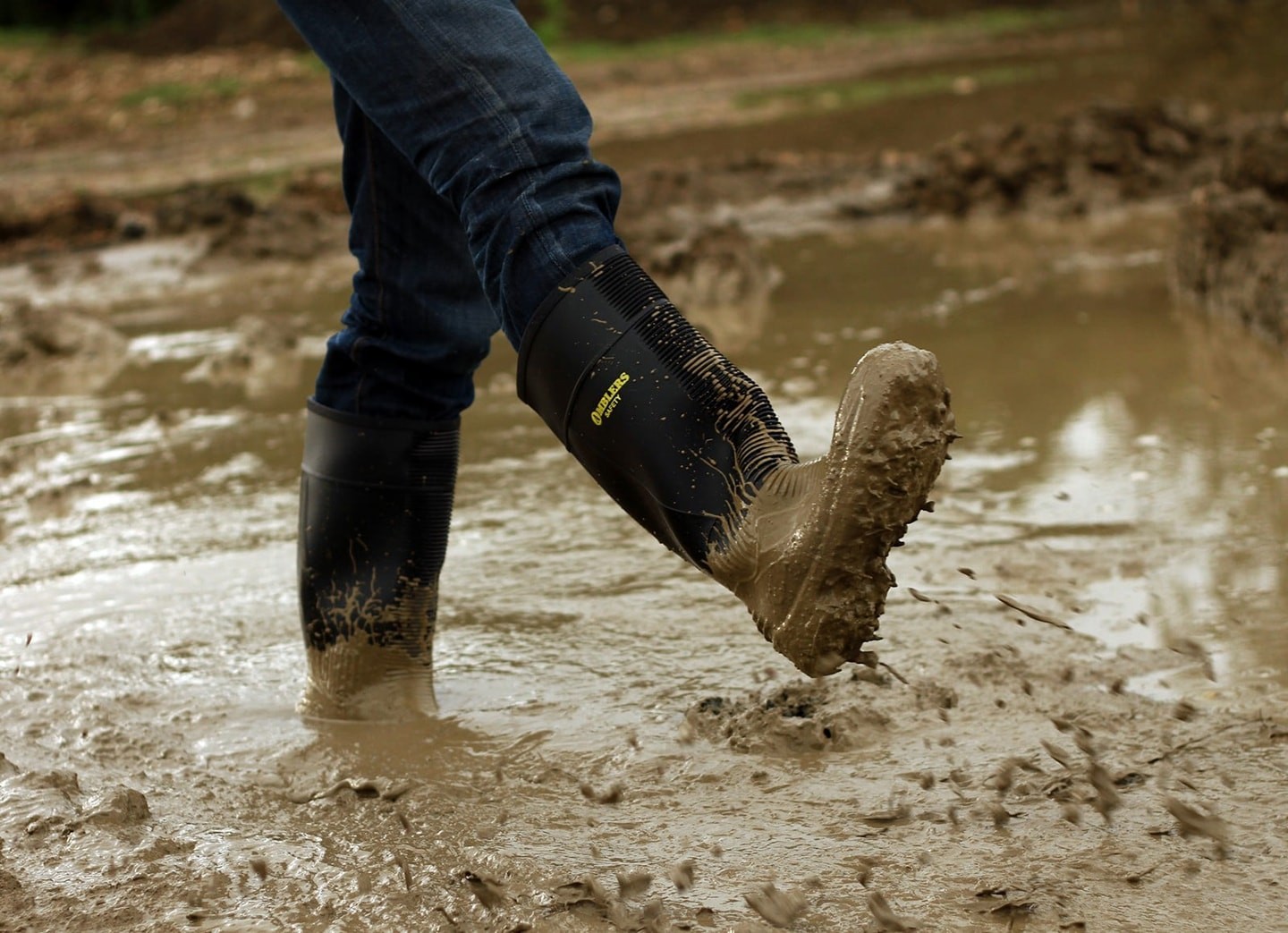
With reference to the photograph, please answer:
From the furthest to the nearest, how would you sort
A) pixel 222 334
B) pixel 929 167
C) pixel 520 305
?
pixel 929 167
pixel 222 334
pixel 520 305

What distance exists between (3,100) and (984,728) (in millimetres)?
17933

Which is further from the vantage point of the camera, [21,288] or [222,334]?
[21,288]

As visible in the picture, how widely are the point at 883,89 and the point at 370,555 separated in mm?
12536

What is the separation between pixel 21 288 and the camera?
259 inches

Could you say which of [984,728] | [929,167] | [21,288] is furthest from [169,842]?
[929,167]

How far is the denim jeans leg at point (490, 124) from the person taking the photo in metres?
1.51

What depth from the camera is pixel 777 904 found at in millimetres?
1367

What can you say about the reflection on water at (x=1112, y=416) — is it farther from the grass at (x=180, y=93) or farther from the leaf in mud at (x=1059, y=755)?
the grass at (x=180, y=93)

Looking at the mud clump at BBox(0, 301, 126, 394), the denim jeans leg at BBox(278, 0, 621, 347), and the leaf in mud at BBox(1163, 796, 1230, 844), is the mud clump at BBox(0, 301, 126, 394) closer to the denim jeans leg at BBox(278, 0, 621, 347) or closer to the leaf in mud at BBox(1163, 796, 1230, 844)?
the denim jeans leg at BBox(278, 0, 621, 347)

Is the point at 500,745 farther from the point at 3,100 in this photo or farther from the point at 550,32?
the point at 550,32

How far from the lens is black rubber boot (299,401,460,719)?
6.43 feet

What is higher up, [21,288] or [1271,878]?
[1271,878]

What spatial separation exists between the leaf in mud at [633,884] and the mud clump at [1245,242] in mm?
2826

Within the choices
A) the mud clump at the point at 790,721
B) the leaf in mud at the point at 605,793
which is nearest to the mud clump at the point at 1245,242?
the mud clump at the point at 790,721
